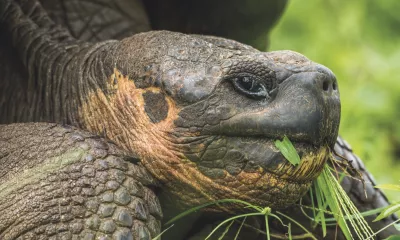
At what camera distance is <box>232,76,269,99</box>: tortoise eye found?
2.54 meters

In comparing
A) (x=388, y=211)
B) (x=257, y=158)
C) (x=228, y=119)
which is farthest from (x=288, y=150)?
(x=388, y=211)

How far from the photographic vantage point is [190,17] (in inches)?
157

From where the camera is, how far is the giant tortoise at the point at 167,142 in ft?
8.03

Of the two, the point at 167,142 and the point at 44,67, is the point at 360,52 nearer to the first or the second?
the point at 44,67

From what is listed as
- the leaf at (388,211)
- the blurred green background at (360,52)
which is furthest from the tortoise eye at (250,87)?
the blurred green background at (360,52)

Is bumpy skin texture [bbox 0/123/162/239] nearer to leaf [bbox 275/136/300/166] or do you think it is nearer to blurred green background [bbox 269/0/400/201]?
leaf [bbox 275/136/300/166]

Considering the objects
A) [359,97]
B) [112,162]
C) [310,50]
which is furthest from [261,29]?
[310,50]

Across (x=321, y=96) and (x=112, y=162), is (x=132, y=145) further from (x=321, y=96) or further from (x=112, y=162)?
(x=321, y=96)

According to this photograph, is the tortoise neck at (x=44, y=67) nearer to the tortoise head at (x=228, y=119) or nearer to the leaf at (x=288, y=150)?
the tortoise head at (x=228, y=119)

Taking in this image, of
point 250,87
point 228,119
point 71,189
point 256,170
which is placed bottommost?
point 71,189

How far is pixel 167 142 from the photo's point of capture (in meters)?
2.60

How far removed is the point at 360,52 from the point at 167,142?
458 centimetres

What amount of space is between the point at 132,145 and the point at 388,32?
4709 mm

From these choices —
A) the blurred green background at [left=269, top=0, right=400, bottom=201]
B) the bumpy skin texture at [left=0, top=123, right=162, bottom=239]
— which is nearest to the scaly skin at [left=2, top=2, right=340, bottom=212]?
the bumpy skin texture at [left=0, top=123, right=162, bottom=239]
